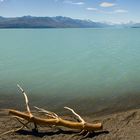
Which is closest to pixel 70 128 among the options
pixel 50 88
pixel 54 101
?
pixel 54 101

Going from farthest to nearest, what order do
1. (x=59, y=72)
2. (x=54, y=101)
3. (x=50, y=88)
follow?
(x=59, y=72) → (x=50, y=88) → (x=54, y=101)

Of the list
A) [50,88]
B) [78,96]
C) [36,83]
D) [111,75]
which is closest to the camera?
[78,96]

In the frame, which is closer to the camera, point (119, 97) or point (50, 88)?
point (119, 97)

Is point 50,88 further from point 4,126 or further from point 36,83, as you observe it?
point 4,126

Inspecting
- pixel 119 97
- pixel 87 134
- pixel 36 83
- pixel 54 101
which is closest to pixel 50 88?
pixel 36 83

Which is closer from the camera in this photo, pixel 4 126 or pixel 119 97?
pixel 4 126

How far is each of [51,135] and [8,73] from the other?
66.2ft

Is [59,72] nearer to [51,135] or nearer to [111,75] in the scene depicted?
[111,75]

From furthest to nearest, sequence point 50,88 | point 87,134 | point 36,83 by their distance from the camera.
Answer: point 36,83 < point 50,88 < point 87,134

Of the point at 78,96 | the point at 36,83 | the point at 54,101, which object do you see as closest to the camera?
the point at 54,101

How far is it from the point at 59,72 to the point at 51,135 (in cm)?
2054

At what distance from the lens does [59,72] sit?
32406 millimetres

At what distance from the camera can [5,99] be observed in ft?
65.3

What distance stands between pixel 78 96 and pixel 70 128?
8.42m
